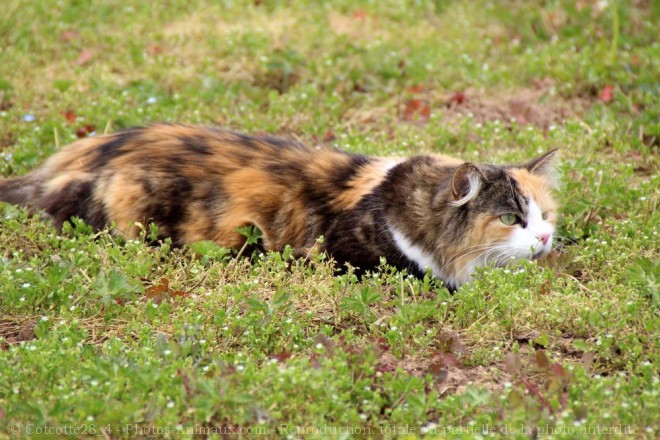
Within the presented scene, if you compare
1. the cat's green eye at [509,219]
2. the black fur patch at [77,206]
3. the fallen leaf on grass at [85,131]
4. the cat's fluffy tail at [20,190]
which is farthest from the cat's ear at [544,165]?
the fallen leaf on grass at [85,131]

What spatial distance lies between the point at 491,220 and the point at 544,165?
2.00 feet

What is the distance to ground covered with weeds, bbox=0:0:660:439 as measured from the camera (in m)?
3.47

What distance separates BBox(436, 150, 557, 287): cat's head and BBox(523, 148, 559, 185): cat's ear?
20cm

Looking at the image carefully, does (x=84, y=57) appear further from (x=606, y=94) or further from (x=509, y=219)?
(x=509, y=219)

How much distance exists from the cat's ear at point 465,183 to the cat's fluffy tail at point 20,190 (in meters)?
2.55

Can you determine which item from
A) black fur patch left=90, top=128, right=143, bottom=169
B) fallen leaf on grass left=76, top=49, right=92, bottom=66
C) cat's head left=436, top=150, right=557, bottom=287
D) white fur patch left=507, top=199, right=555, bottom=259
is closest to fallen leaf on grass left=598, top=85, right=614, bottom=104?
cat's head left=436, top=150, right=557, bottom=287

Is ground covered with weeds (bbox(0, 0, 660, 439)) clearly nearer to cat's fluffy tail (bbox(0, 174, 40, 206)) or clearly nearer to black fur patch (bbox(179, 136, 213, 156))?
cat's fluffy tail (bbox(0, 174, 40, 206))

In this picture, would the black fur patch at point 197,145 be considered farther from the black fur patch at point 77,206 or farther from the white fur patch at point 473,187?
the white fur patch at point 473,187

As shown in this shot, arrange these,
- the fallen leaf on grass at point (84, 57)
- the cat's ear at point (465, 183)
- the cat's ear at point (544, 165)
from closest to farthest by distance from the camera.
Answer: the cat's ear at point (465, 183) < the cat's ear at point (544, 165) < the fallen leaf on grass at point (84, 57)

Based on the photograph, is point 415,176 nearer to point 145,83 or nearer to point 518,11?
A: point 145,83

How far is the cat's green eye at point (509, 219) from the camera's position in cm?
458

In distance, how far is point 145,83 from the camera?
7352mm

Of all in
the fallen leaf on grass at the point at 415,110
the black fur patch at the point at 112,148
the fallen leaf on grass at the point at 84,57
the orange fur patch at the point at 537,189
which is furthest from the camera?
the fallen leaf on grass at the point at 84,57

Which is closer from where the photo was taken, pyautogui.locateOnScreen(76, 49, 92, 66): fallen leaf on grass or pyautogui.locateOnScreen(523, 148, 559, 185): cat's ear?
pyautogui.locateOnScreen(523, 148, 559, 185): cat's ear
